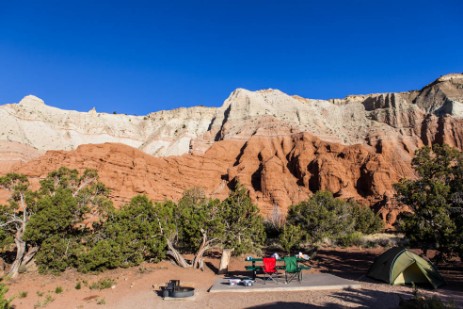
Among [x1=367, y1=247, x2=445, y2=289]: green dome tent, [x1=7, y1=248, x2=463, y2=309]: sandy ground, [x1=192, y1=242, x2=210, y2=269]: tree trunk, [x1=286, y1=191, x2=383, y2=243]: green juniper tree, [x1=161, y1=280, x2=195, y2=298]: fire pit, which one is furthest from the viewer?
[x1=286, y1=191, x2=383, y2=243]: green juniper tree

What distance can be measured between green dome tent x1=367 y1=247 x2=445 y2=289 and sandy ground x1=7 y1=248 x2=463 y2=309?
18.3 inches

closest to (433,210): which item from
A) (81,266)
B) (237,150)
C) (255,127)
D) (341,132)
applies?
(81,266)

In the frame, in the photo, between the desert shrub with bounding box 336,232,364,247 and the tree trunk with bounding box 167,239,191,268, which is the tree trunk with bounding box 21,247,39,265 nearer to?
the tree trunk with bounding box 167,239,191,268

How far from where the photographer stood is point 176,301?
10969 millimetres

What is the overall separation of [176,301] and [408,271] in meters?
8.98

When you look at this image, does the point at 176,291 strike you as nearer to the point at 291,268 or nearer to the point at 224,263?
the point at 291,268

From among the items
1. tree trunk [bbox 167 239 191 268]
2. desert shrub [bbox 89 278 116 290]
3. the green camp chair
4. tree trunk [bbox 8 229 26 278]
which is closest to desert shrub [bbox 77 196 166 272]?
tree trunk [bbox 167 239 191 268]

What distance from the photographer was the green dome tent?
1237 cm

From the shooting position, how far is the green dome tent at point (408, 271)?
1237 centimetres

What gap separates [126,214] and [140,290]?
16.2 feet

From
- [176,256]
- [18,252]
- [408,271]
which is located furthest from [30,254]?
[408,271]

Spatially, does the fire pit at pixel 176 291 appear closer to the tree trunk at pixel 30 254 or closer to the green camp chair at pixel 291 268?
Answer: the green camp chair at pixel 291 268

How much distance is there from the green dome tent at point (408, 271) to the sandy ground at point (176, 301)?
0.46 meters

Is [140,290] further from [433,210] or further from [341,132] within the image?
[341,132]
